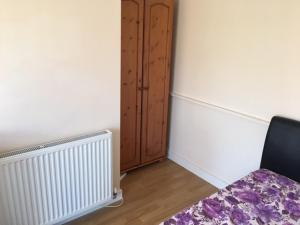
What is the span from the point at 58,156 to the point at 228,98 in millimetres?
1598

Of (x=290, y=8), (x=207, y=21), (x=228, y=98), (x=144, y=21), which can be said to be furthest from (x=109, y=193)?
(x=290, y=8)

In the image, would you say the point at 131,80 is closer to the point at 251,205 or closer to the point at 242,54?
the point at 242,54

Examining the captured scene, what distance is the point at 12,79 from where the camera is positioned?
5.84ft

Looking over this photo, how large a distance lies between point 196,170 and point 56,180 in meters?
1.62

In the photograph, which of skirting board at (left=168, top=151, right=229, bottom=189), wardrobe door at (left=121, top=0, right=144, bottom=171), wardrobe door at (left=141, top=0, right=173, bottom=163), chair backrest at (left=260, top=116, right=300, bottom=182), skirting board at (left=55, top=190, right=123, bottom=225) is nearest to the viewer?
chair backrest at (left=260, top=116, right=300, bottom=182)

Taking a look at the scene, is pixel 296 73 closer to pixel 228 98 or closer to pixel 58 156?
pixel 228 98

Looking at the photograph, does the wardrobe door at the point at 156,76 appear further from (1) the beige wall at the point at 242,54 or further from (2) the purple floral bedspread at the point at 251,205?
(2) the purple floral bedspread at the point at 251,205

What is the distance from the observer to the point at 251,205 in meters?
1.74

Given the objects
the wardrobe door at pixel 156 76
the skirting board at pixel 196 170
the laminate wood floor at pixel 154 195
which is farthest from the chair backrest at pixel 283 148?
the wardrobe door at pixel 156 76

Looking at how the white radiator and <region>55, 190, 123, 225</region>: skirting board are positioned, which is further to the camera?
→ <region>55, 190, 123, 225</region>: skirting board

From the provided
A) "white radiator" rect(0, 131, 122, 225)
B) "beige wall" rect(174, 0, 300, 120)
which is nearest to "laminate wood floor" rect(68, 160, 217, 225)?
"white radiator" rect(0, 131, 122, 225)

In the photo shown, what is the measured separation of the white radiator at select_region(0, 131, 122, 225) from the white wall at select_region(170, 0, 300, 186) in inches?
44.2

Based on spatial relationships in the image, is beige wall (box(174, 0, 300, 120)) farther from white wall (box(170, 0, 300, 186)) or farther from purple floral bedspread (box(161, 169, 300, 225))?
purple floral bedspread (box(161, 169, 300, 225))

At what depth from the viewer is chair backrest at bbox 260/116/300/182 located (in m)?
1.99
